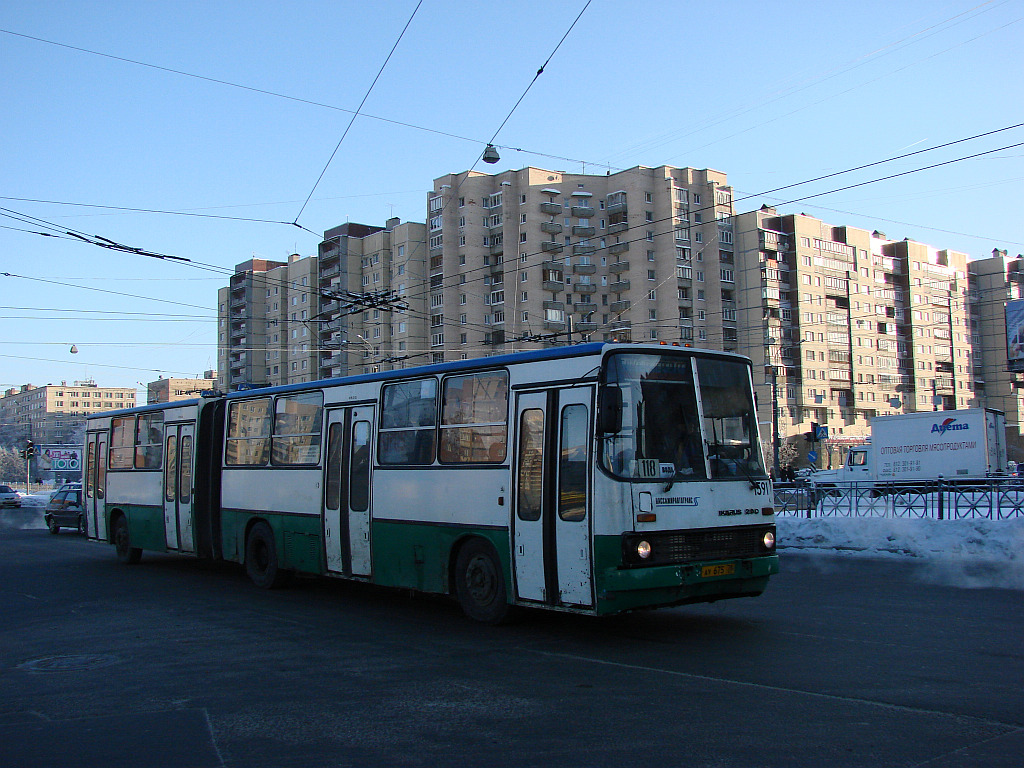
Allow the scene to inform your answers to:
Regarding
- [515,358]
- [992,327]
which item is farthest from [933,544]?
[992,327]

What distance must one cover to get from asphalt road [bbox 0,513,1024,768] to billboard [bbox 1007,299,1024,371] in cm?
3215

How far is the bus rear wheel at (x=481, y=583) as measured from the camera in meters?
9.41

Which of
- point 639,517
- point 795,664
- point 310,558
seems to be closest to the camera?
point 795,664

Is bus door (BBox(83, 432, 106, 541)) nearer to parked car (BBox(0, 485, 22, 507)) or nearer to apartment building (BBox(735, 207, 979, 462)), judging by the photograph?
parked car (BBox(0, 485, 22, 507))

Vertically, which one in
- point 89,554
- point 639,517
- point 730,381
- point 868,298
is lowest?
point 89,554

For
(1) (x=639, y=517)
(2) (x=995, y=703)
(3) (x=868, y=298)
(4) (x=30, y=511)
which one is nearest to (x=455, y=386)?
(1) (x=639, y=517)

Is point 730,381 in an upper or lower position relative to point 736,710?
upper

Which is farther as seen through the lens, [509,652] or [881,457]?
[881,457]

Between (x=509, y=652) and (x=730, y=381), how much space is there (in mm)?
3565

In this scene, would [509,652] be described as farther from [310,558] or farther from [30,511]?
[30,511]

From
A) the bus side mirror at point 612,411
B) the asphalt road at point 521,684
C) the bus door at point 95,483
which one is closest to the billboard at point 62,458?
the bus door at point 95,483

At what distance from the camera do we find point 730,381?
9266mm

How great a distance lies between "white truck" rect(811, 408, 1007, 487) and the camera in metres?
35.4

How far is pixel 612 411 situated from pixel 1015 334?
3843 centimetres
